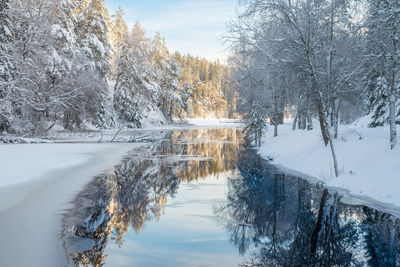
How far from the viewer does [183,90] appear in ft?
244

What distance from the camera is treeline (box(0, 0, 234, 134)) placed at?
80.6 ft

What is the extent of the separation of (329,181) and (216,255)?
7.94 m

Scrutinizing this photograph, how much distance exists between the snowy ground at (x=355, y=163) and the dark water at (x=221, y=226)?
105 centimetres

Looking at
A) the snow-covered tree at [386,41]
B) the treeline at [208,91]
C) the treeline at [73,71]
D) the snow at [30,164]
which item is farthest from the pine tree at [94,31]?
the treeline at [208,91]

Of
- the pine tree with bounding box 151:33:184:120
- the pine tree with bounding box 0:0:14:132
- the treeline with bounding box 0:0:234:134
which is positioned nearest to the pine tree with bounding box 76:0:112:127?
the treeline with bounding box 0:0:234:134

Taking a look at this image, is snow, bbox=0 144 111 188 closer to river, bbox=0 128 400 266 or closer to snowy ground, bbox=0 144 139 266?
snowy ground, bbox=0 144 139 266

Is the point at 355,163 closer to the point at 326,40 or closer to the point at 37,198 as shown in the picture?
the point at 326,40

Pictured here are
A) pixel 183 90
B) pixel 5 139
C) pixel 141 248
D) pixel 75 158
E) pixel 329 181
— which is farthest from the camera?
pixel 183 90

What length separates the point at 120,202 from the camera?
961cm

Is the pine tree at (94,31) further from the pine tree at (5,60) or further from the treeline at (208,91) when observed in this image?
the treeline at (208,91)

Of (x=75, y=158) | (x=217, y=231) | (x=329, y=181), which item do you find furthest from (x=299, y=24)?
(x=75, y=158)

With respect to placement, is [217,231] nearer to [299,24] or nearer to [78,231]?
[78,231]

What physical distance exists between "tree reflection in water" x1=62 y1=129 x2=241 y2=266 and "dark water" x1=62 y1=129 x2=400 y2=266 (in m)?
0.02

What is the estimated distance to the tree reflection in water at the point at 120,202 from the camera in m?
6.40
